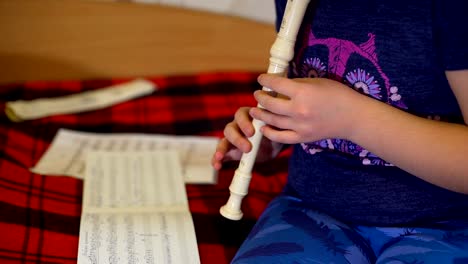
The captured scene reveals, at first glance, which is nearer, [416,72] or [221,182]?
[416,72]

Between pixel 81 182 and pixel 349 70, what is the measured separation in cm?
53

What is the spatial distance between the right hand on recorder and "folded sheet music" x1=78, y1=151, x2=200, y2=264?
0.45ft

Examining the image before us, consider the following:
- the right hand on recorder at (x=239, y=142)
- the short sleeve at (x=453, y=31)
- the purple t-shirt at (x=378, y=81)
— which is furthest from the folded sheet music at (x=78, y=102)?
the short sleeve at (x=453, y=31)

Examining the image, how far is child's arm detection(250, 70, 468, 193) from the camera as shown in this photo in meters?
0.71

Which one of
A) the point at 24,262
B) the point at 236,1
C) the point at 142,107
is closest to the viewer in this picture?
the point at 24,262

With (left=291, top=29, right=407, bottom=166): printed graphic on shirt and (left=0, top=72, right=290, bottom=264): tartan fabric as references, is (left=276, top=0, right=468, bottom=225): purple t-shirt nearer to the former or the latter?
(left=291, top=29, right=407, bottom=166): printed graphic on shirt

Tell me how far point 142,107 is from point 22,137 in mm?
278

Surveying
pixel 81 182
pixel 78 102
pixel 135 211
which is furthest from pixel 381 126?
pixel 78 102

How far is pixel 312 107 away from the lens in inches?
28.1

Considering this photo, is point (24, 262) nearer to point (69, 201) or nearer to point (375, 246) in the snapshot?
point (69, 201)

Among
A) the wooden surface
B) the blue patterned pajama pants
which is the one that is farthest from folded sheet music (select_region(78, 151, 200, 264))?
the wooden surface

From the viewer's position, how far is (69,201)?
1016mm

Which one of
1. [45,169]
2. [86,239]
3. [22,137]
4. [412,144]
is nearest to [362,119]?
[412,144]

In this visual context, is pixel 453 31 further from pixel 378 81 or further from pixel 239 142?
pixel 239 142
